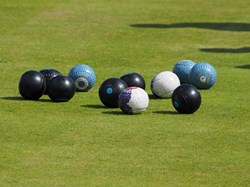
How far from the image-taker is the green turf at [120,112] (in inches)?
588

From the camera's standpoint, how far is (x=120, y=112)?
781 inches

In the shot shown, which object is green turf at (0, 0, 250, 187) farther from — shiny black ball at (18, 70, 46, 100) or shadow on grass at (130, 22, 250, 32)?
shiny black ball at (18, 70, 46, 100)

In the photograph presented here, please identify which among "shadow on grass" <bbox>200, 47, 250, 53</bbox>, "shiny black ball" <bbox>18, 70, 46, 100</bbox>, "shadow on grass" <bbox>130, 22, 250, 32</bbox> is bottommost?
"shadow on grass" <bbox>130, 22, 250, 32</bbox>

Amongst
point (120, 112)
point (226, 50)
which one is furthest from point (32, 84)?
point (226, 50)

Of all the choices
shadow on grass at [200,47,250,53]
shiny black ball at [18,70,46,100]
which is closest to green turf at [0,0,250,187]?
shadow on grass at [200,47,250,53]

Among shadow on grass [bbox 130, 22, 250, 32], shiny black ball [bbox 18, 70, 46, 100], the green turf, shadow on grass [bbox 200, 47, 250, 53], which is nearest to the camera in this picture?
the green turf

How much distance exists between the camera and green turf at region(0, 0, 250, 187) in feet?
49.0

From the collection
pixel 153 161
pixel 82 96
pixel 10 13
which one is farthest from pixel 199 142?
pixel 10 13

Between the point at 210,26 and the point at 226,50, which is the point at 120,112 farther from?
the point at 210,26

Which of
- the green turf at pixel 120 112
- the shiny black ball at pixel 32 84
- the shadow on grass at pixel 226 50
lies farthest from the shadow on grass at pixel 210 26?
the shiny black ball at pixel 32 84

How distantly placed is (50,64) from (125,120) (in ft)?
26.9

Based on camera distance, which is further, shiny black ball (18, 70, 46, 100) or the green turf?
shiny black ball (18, 70, 46, 100)

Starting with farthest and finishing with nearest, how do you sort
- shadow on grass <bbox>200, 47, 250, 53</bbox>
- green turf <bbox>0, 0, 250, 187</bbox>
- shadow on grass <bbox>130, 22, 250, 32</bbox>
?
shadow on grass <bbox>130, 22, 250, 32</bbox> → shadow on grass <bbox>200, 47, 250, 53</bbox> → green turf <bbox>0, 0, 250, 187</bbox>

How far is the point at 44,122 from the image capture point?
18.7 metres
